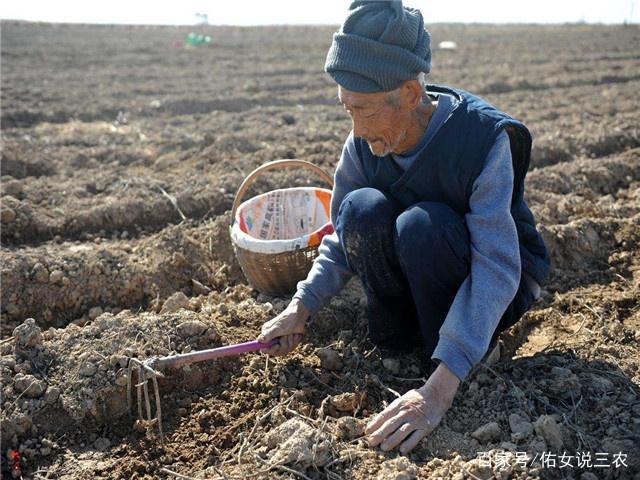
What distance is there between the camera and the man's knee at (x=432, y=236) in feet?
6.92

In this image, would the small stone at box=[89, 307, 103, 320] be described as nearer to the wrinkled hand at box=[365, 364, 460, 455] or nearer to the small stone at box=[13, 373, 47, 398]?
the small stone at box=[13, 373, 47, 398]

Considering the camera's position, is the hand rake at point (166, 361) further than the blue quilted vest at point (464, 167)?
Yes

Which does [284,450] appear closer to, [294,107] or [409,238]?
[409,238]

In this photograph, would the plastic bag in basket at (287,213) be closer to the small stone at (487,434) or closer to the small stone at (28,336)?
the small stone at (28,336)

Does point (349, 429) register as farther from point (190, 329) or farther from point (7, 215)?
point (7, 215)

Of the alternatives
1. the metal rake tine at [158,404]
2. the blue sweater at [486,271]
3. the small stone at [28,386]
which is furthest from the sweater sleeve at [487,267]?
the small stone at [28,386]

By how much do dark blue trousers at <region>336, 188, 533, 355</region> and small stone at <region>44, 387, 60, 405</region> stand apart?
1.12 metres

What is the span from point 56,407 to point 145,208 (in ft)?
6.71

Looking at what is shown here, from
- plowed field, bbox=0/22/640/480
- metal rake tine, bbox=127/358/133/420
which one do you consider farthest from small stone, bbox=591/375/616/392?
metal rake tine, bbox=127/358/133/420

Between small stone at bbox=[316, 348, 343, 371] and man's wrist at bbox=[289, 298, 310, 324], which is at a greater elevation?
man's wrist at bbox=[289, 298, 310, 324]

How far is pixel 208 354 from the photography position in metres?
2.35

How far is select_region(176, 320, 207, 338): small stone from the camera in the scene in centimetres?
264

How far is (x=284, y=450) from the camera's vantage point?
2.05 m

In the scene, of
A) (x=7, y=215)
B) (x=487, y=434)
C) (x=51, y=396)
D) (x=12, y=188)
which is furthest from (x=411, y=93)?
(x=12, y=188)
